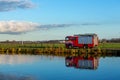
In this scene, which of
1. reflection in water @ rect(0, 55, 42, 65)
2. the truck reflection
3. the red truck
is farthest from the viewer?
the red truck

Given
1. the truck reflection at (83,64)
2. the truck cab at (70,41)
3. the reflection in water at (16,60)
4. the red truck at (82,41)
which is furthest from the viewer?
the truck cab at (70,41)

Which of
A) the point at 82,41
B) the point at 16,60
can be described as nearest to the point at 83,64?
the point at 16,60

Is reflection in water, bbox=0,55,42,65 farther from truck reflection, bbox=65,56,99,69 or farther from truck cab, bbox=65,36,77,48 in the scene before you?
truck cab, bbox=65,36,77,48

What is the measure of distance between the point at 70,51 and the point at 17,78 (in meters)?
32.7

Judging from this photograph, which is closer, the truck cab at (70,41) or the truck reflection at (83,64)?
Result: the truck reflection at (83,64)

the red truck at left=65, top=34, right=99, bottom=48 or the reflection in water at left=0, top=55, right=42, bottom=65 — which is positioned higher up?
the red truck at left=65, top=34, right=99, bottom=48

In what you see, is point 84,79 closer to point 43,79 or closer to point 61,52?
point 43,79

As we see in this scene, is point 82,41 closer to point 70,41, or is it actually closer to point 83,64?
point 70,41

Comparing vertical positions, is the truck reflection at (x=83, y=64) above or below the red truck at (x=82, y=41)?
below

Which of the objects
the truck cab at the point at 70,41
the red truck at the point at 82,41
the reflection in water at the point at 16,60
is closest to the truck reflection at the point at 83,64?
the reflection in water at the point at 16,60

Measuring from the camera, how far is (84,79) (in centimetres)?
2850

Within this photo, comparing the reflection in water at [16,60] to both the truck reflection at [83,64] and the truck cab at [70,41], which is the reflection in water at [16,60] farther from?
the truck cab at [70,41]

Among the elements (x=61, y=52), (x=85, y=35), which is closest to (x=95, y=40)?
(x=85, y=35)

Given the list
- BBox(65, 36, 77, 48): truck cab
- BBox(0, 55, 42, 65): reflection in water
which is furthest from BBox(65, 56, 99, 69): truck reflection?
BBox(65, 36, 77, 48): truck cab
